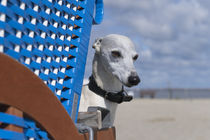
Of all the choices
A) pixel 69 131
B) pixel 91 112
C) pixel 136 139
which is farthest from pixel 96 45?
pixel 136 139

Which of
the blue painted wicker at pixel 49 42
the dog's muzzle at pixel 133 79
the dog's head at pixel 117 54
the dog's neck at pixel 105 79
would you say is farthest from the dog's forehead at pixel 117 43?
the blue painted wicker at pixel 49 42

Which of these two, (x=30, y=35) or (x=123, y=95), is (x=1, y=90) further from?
(x=123, y=95)

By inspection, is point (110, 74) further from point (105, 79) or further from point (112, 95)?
point (112, 95)

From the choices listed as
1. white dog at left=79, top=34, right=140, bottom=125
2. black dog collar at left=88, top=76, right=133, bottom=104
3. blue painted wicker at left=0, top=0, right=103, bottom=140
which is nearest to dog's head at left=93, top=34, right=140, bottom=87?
white dog at left=79, top=34, right=140, bottom=125

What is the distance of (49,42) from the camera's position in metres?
1.24

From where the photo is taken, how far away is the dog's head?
2152mm

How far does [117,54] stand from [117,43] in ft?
0.36

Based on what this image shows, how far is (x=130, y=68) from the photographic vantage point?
6.98 ft

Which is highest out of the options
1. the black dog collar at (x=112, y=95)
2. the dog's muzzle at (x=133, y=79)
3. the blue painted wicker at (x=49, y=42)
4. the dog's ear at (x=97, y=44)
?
the dog's ear at (x=97, y=44)

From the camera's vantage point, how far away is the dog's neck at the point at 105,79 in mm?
2238

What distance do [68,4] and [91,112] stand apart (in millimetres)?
712

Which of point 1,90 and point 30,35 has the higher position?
point 30,35

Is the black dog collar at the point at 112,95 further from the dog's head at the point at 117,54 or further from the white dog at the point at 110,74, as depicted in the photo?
the dog's head at the point at 117,54

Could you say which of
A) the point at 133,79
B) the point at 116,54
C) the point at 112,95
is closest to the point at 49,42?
the point at 133,79
